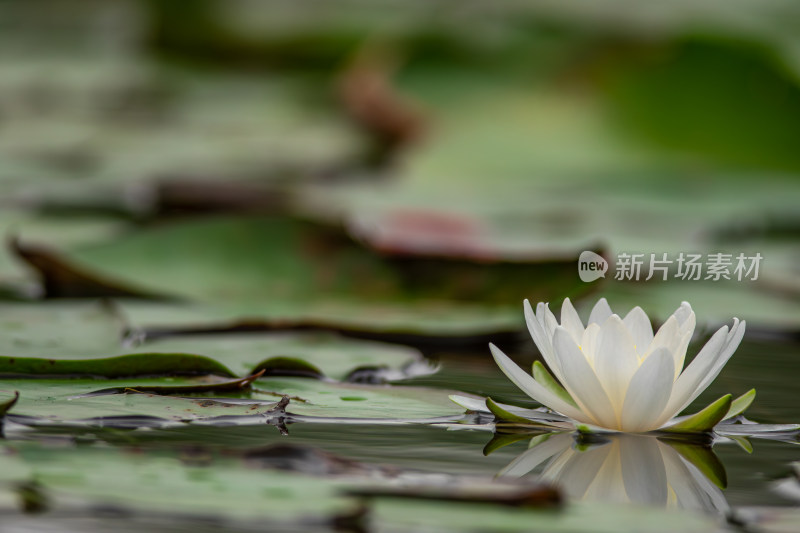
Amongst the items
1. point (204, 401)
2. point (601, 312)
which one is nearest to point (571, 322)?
point (601, 312)

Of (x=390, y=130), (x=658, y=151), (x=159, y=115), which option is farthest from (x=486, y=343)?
(x=159, y=115)

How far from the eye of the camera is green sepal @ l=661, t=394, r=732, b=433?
0.77m

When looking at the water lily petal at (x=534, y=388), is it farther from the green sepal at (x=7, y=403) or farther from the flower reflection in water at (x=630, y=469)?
Answer: the green sepal at (x=7, y=403)

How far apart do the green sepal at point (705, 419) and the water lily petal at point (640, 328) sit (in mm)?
68

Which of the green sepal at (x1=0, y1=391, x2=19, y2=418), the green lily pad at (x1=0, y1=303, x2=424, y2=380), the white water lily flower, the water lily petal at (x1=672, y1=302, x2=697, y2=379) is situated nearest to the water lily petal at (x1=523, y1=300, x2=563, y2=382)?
the white water lily flower

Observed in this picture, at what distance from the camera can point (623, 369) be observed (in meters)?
0.77

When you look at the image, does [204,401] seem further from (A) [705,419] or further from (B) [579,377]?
(A) [705,419]

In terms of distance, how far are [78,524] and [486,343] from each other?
27.6 inches

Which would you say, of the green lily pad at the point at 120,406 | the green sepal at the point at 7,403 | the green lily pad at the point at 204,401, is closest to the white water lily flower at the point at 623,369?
the green lily pad at the point at 204,401

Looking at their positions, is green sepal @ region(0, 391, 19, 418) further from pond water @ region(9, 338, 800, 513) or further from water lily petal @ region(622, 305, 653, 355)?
water lily petal @ region(622, 305, 653, 355)

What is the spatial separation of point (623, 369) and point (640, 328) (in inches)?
2.1

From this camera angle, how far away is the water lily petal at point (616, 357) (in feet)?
2.51

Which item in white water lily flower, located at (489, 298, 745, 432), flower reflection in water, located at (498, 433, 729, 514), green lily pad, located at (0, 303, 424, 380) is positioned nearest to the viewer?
flower reflection in water, located at (498, 433, 729, 514)

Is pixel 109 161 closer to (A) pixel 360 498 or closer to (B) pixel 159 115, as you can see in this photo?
(B) pixel 159 115
